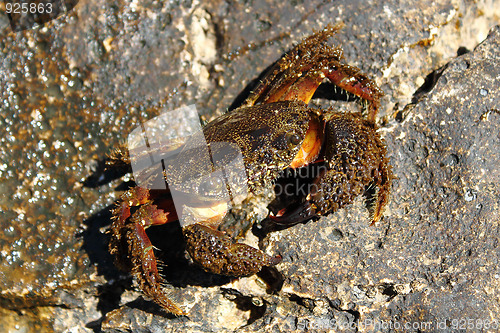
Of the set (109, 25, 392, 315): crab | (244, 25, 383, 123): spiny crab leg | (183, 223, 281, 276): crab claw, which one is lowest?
(183, 223, 281, 276): crab claw

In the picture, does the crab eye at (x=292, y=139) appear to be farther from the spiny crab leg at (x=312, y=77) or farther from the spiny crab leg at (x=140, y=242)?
the spiny crab leg at (x=140, y=242)

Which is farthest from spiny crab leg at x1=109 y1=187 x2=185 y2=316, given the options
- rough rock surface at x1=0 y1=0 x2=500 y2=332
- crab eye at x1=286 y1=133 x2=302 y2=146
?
crab eye at x1=286 y1=133 x2=302 y2=146

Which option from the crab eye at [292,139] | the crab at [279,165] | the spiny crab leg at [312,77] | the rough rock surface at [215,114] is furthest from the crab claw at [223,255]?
the spiny crab leg at [312,77]

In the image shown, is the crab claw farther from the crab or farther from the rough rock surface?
the rough rock surface

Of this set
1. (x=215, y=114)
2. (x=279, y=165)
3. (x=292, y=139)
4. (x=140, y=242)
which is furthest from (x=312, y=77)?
(x=140, y=242)

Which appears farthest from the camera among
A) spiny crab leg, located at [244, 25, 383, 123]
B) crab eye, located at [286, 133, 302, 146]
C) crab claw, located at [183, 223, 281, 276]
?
spiny crab leg, located at [244, 25, 383, 123]

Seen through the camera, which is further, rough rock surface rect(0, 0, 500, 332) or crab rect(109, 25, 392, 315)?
rough rock surface rect(0, 0, 500, 332)
